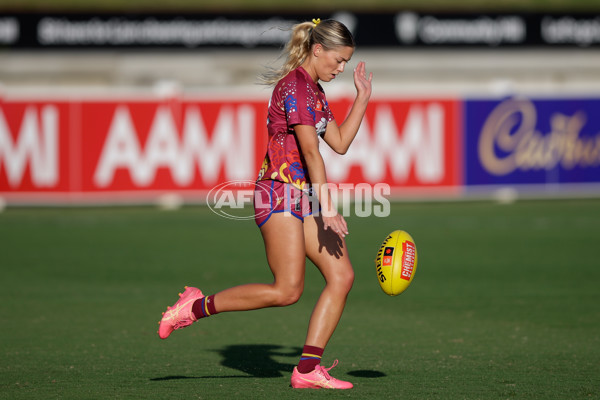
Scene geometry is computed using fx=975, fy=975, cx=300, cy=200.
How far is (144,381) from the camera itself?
6086 millimetres

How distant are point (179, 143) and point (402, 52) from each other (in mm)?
11696

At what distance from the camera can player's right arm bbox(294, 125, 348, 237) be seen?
561cm

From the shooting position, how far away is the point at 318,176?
5.63 metres

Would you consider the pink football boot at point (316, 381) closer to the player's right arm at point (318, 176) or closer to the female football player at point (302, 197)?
the female football player at point (302, 197)

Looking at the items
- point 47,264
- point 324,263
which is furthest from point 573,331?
point 47,264

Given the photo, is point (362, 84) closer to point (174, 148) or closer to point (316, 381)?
point (316, 381)

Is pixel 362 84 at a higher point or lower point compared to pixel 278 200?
higher

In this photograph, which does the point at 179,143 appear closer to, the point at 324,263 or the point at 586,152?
the point at 586,152

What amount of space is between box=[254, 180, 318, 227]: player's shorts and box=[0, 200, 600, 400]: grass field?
106 cm

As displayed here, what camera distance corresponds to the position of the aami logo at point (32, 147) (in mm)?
17734

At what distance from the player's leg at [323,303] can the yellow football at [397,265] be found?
328 millimetres

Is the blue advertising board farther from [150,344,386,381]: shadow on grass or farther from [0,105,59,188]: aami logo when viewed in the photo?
[150,344,386,381]: shadow on grass

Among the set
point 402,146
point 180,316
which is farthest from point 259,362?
point 402,146

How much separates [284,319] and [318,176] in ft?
10.9
